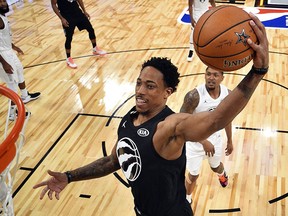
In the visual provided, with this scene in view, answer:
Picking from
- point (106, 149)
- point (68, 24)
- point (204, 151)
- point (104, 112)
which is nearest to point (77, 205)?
point (106, 149)

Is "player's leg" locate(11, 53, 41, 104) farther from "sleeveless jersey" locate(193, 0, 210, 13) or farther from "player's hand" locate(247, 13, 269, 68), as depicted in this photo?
"player's hand" locate(247, 13, 269, 68)

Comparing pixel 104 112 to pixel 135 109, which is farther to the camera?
pixel 104 112

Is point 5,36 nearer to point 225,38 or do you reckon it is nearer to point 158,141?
point 158,141

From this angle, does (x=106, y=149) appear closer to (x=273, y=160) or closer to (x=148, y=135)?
(x=273, y=160)

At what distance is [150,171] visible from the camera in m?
2.21

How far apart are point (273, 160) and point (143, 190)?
286cm

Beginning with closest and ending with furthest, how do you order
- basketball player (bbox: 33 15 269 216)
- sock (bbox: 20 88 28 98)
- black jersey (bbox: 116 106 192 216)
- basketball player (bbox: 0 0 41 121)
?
basketball player (bbox: 33 15 269 216)
black jersey (bbox: 116 106 192 216)
basketball player (bbox: 0 0 41 121)
sock (bbox: 20 88 28 98)

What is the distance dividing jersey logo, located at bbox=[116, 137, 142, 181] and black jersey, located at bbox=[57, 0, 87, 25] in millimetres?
5277

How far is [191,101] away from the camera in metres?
3.67

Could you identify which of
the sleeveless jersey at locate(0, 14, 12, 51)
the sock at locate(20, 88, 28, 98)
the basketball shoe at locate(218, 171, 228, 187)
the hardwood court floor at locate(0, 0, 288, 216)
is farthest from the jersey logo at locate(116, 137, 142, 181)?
the sock at locate(20, 88, 28, 98)

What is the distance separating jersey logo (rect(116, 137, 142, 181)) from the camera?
2.24 meters

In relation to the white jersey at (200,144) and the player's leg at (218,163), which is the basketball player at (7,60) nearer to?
the white jersey at (200,144)

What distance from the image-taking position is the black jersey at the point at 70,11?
7090 millimetres

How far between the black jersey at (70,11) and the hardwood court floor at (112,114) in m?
0.91
